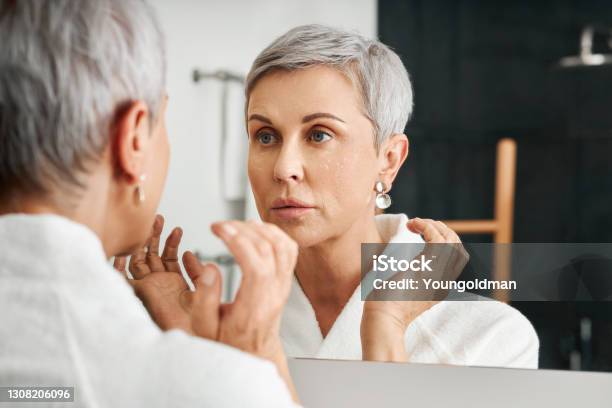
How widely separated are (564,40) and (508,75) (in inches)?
2.9

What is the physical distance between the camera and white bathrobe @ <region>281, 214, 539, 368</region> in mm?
746

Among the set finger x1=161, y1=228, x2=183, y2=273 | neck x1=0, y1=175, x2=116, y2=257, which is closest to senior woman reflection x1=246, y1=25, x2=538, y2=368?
finger x1=161, y1=228, x2=183, y2=273

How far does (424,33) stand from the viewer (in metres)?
0.77

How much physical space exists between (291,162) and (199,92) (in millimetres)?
155

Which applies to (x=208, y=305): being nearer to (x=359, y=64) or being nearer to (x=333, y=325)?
(x=333, y=325)

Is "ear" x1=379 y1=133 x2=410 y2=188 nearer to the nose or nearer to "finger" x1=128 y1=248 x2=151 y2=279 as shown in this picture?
the nose

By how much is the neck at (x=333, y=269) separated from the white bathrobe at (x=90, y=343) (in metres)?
0.24

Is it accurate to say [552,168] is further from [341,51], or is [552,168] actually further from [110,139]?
[110,139]

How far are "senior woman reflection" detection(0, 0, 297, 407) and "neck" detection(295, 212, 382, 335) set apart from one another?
134 mm

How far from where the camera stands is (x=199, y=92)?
80cm

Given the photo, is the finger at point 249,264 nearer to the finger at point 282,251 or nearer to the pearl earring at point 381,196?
the finger at point 282,251

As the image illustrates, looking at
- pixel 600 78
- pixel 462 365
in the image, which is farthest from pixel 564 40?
pixel 462 365

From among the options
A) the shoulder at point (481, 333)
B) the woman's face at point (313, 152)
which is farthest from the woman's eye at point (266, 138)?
the shoulder at point (481, 333)

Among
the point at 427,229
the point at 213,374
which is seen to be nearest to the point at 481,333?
the point at 427,229
